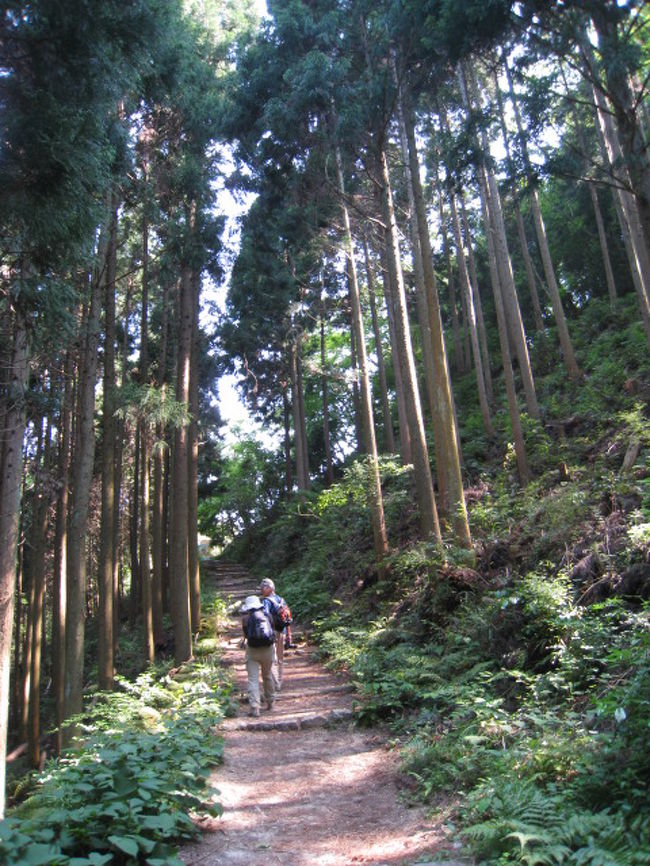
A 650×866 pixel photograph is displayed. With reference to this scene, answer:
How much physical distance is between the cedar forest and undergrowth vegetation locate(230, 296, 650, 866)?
0.04 m

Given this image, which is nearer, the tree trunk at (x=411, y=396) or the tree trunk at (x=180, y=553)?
the tree trunk at (x=411, y=396)

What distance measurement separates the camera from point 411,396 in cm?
1158

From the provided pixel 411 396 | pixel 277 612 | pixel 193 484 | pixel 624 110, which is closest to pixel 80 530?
pixel 277 612

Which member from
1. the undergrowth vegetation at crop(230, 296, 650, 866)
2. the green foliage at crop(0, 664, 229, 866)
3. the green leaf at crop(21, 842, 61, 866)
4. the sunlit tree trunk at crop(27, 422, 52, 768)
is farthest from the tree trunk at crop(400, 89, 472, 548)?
the sunlit tree trunk at crop(27, 422, 52, 768)

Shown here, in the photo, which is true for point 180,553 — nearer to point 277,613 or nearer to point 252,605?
point 277,613

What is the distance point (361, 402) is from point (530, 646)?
27.8ft

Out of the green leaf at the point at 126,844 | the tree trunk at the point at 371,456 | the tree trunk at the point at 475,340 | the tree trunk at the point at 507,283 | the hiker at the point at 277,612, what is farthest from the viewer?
the tree trunk at the point at 475,340

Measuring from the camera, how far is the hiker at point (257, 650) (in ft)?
26.1

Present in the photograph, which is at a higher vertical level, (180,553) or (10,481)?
(10,481)

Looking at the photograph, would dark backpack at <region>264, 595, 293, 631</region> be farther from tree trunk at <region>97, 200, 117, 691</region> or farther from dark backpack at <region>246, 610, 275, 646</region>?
tree trunk at <region>97, 200, 117, 691</region>

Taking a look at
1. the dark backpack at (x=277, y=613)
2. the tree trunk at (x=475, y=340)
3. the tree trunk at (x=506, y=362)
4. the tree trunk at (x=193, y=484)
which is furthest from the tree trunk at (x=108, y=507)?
the tree trunk at (x=475, y=340)

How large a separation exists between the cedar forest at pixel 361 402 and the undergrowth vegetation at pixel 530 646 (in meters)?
0.04

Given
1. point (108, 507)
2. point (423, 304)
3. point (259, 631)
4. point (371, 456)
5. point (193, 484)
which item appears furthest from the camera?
point (193, 484)

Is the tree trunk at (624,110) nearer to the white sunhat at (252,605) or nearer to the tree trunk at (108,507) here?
the white sunhat at (252,605)
